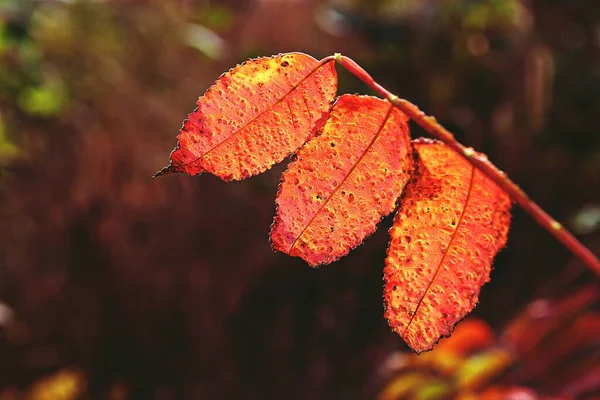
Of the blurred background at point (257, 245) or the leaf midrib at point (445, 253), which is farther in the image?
the blurred background at point (257, 245)

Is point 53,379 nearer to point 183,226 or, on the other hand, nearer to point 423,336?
point 183,226

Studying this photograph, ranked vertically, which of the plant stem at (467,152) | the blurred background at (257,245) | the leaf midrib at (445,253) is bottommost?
the blurred background at (257,245)

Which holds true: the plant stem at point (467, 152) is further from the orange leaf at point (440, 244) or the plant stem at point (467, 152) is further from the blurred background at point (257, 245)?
Result: the blurred background at point (257, 245)

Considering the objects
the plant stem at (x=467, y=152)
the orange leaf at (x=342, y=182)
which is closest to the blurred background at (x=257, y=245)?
the plant stem at (x=467, y=152)

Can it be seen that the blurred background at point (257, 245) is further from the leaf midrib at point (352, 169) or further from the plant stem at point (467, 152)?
the leaf midrib at point (352, 169)

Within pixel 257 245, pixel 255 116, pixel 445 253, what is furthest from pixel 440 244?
pixel 257 245

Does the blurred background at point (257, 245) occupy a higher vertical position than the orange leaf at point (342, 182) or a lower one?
lower

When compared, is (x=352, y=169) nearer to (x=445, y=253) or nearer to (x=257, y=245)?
(x=445, y=253)

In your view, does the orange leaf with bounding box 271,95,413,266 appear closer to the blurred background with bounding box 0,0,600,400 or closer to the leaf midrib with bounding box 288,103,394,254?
the leaf midrib with bounding box 288,103,394,254

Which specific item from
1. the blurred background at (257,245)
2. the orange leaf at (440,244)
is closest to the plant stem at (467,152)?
the orange leaf at (440,244)
